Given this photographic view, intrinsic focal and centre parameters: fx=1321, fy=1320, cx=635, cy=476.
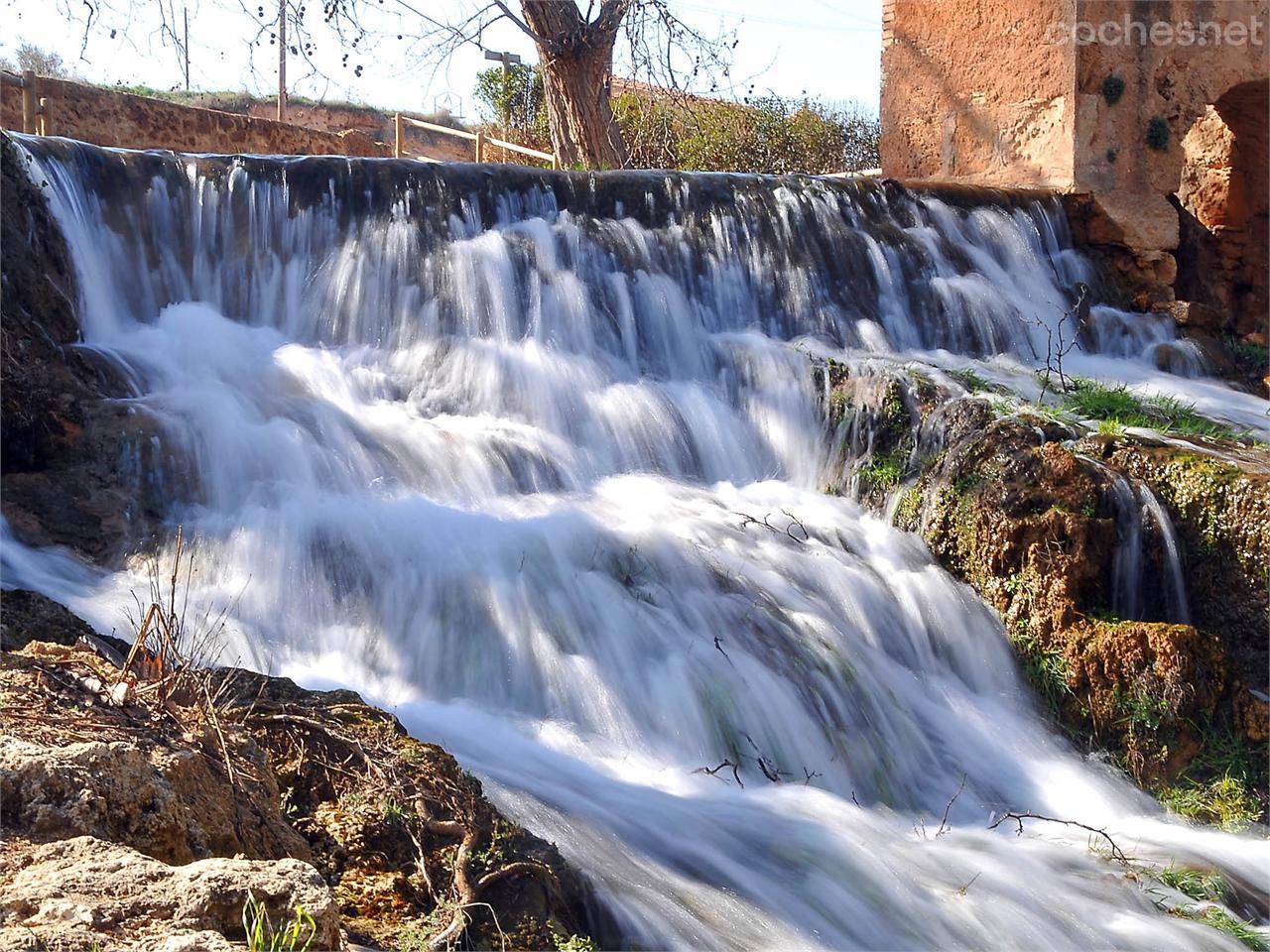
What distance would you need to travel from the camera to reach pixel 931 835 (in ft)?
15.4

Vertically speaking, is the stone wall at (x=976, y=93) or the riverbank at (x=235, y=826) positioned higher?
the stone wall at (x=976, y=93)

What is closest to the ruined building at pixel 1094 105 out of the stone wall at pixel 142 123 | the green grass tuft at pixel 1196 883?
the green grass tuft at pixel 1196 883

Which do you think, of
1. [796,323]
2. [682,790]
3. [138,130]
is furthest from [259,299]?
[138,130]

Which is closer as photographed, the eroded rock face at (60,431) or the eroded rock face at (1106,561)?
the eroded rock face at (60,431)

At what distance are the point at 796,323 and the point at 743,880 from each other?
5496mm

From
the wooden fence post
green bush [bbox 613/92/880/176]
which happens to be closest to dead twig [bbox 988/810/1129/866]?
the wooden fence post

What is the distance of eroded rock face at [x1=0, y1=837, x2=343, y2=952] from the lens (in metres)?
2.21

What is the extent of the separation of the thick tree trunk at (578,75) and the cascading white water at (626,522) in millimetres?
4041

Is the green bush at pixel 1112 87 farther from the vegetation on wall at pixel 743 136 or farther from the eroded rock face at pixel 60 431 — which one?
the eroded rock face at pixel 60 431

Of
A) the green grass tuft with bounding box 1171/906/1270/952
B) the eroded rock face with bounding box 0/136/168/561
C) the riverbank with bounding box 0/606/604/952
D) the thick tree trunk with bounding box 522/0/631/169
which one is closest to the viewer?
the riverbank with bounding box 0/606/604/952

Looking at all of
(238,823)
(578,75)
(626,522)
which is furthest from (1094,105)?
(238,823)

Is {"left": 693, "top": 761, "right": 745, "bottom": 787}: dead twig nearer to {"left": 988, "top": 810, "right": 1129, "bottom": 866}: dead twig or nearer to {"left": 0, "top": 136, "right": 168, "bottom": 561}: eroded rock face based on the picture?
{"left": 988, "top": 810, "right": 1129, "bottom": 866}: dead twig

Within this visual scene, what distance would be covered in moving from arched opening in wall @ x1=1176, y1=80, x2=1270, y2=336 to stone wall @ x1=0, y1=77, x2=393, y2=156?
10.0 metres

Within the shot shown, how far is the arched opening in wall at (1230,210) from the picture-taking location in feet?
39.5
